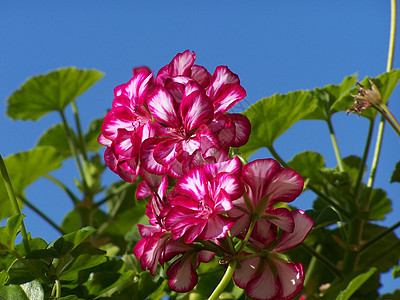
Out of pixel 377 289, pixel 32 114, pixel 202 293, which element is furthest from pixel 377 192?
pixel 32 114

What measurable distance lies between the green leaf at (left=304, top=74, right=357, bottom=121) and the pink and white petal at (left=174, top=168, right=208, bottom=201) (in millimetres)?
548

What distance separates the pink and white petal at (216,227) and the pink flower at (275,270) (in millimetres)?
54

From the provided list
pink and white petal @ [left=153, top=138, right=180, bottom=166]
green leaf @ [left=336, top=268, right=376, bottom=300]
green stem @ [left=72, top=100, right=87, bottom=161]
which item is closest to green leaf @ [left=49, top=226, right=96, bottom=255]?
pink and white petal @ [left=153, top=138, right=180, bottom=166]

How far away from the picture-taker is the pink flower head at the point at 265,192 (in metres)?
0.42

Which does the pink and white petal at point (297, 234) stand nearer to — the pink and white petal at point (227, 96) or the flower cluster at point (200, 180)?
the flower cluster at point (200, 180)

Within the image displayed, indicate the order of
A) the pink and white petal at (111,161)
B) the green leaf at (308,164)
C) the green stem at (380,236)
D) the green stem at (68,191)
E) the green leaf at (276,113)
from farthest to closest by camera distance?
the green stem at (68,191) → the green leaf at (308,164) → the green leaf at (276,113) → the green stem at (380,236) → the pink and white petal at (111,161)

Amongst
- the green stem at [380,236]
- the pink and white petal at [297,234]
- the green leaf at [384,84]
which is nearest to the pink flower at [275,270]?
the pink and white petal at [297,234]

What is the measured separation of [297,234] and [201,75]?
6.3 inches

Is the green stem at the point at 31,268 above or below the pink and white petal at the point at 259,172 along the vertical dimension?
below

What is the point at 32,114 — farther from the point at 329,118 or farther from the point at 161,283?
the point at 161,283

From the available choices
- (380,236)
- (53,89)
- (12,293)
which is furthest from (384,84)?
(53,89)

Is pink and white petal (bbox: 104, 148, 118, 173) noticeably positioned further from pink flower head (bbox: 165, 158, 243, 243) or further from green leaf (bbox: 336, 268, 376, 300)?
green leaf (bbox: 336, 268, 376, 300)

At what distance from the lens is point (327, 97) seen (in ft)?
3.09

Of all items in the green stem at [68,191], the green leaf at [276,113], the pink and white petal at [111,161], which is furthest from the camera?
the green stem at [68,191]
